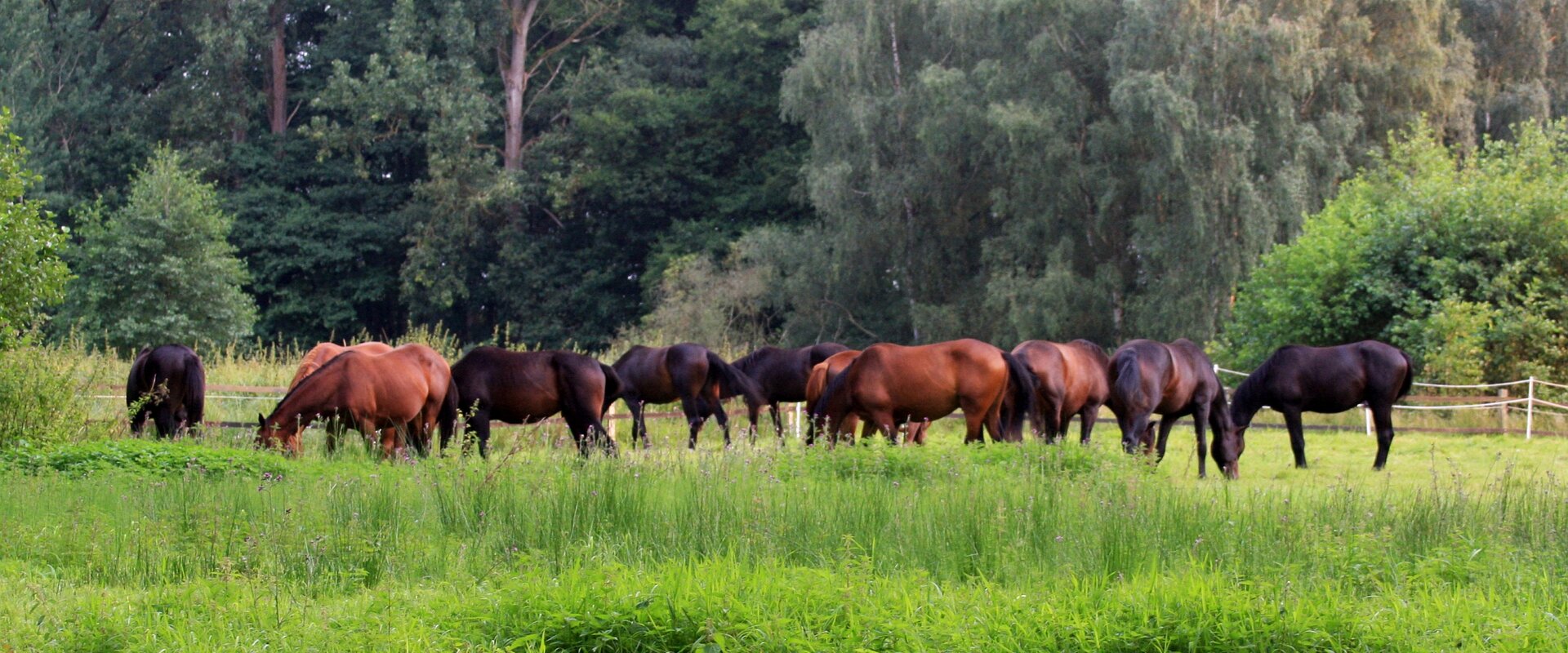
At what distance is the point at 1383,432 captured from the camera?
16031 millimetres

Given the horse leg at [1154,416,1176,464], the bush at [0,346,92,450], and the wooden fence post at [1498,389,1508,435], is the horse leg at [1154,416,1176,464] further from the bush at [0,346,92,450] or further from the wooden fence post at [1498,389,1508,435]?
the bush at [0,346,92,450]

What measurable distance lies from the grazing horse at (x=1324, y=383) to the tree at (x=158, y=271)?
2884cm

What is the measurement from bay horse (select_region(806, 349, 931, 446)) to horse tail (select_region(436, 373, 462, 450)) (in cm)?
358

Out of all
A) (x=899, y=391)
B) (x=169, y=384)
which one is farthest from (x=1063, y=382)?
(x=169, y=384)

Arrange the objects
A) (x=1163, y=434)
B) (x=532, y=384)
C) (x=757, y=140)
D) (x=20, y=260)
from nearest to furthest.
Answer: (x=20, y=260) < (x=532, y=384) < (x=1163, y=434) < (x=757, y=140)

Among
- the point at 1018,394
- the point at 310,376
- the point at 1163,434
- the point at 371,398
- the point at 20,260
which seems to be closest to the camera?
the point at 310,376

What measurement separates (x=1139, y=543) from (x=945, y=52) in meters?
34.0

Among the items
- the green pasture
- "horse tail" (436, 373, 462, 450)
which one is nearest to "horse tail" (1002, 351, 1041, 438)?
the green pasture

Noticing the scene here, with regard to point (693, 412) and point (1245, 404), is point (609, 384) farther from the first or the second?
point (1245, 404)

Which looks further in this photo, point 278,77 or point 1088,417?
point 278,77

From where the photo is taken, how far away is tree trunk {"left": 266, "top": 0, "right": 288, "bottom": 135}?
49.6 metres

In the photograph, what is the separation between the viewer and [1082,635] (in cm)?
601

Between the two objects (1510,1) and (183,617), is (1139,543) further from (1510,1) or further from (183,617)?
(1510,1)

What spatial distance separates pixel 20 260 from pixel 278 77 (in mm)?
37306
